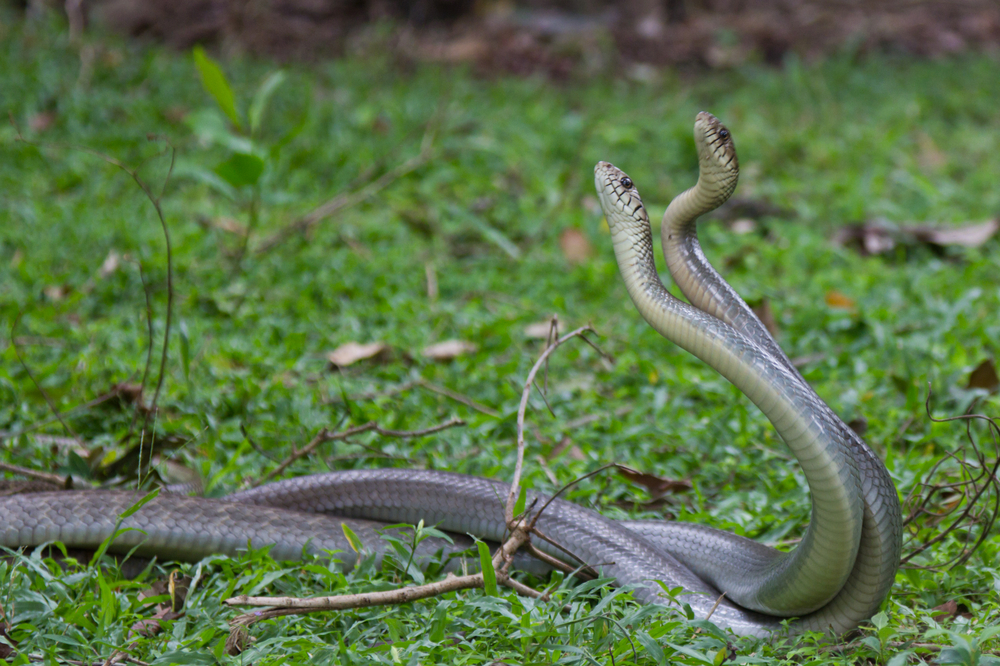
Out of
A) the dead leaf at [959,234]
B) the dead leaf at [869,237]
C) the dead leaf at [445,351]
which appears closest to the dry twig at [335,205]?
the dead leaf at [445,351]

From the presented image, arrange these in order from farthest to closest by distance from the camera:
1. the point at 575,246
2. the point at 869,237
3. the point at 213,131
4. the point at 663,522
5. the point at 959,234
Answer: the point at 575,246 < the point at 869,237 < the point at 959,234 < the point at 213,131 < the point at 663,522

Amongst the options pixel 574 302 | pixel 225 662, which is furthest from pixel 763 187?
pixel 225 662

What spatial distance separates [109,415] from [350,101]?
431cm

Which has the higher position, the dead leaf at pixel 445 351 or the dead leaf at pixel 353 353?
the dead leaf at pixel 445 351

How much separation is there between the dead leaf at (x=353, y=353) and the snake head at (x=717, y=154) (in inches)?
81.2

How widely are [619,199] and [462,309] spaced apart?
2220 millimetres

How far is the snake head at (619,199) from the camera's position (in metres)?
2.12

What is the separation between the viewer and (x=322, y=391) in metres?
3.48

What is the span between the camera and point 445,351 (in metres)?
3.80

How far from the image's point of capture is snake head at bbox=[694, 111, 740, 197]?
192 cm

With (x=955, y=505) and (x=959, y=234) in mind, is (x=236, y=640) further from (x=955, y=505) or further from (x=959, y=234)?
(x=959, y=234)

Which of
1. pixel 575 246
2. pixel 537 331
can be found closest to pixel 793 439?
pixel 537 331

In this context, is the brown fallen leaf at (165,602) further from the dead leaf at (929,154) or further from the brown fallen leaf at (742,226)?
the dead leaf at (929,154)

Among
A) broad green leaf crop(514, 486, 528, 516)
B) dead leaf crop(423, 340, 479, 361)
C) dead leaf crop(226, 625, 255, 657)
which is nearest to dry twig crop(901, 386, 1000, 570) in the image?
broad green leaf crop(514, 486, 528, 516)
